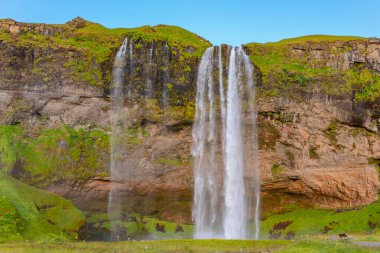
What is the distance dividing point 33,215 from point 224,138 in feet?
77.2

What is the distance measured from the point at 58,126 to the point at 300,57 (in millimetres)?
30048

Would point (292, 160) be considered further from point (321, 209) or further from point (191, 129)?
point (191, 129)

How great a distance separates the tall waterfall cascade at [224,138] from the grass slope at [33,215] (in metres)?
16.0

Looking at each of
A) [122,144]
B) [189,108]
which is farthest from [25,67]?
[189,108]

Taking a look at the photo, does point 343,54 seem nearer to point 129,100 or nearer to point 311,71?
point 311,71

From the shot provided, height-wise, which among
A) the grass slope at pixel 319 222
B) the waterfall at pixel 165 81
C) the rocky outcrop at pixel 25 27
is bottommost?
the grass slope at pixel 319 222

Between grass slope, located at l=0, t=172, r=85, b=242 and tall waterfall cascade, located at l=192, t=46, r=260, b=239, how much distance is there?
52.5 ft

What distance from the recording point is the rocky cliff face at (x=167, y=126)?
55906 millimetres

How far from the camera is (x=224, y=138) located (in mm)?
56625

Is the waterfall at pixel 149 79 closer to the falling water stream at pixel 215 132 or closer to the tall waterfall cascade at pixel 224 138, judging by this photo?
the falling water stream at pixel 215 132

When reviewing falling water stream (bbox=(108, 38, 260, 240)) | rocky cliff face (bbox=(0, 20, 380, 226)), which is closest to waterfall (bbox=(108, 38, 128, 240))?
falling water stream (bbox=(108, 38, 260, 240))

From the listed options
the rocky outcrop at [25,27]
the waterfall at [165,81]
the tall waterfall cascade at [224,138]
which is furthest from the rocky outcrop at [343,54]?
the rocky outcrop at [25,27]

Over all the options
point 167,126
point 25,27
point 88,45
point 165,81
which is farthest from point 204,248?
point 25,27

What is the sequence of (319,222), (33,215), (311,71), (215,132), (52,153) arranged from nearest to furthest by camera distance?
(33,215) → (319,222) → (52,153) → (215,132) → (311,71)
